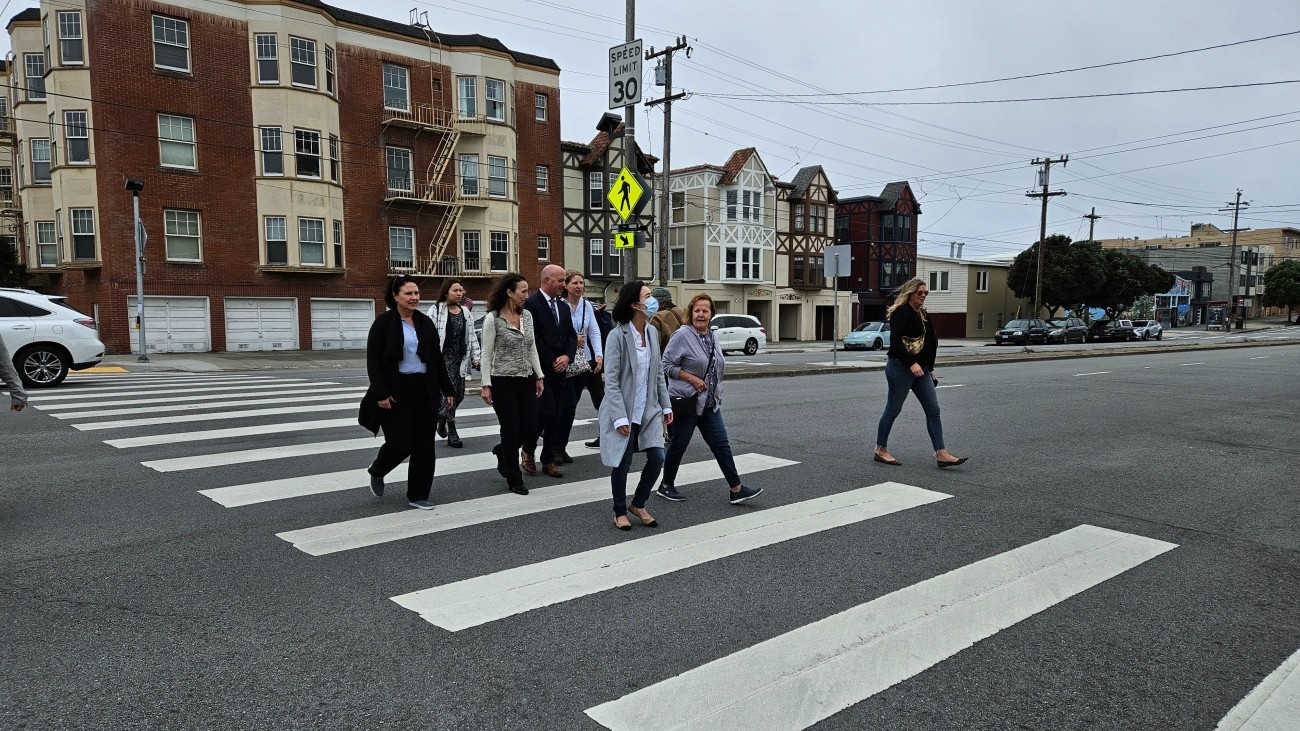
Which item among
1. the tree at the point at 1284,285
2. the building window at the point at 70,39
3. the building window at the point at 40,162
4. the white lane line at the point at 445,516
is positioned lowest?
the white lane line at the point at 445,516

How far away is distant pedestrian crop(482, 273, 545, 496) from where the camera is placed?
6.41 m

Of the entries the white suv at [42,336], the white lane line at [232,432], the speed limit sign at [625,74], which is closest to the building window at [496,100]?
the speed limit sign at [625,74]

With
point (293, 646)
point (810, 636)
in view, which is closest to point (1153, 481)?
point (810, 636)

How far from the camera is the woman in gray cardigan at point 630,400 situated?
542cm

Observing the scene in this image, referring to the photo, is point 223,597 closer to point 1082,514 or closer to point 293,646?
point 293,646

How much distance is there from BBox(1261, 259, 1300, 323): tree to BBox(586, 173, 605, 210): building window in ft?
246

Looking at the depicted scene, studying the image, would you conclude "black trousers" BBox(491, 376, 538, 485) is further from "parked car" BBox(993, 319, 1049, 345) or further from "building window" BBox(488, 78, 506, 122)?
"parked car" BBox(993, 319, 1049, 345)

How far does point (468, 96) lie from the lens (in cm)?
3244

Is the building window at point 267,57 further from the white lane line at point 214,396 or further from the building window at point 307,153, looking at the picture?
the white lane line at point 214,396

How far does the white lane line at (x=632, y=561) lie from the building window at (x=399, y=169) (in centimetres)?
2804

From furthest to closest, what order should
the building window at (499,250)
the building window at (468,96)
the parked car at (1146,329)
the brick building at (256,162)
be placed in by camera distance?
1. the parked car at (1146,329)
2. the building window at (499,250)
3. the building window at (468,96)
4. the brick building at (256,162)

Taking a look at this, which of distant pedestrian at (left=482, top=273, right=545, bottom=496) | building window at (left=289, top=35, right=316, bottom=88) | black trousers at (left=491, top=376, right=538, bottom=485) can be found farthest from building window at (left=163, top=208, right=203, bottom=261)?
black trousers at (left=491, top=376, right=538, bottom=485)

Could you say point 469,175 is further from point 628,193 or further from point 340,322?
point 628,193

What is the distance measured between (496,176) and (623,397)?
97.7 ft
